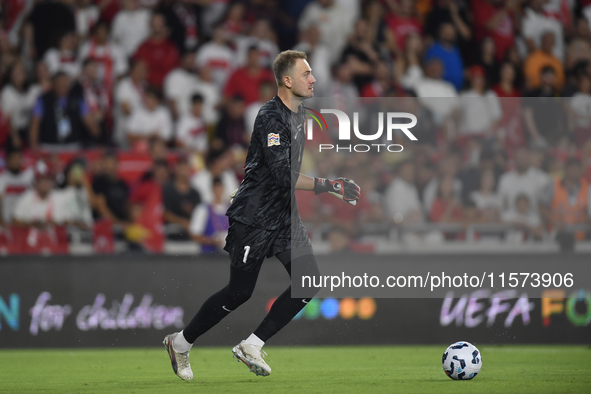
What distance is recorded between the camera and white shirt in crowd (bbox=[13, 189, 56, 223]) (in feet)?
34.5

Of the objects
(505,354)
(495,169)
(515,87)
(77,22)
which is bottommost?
(505,354)

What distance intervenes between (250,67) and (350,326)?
15.1 ft

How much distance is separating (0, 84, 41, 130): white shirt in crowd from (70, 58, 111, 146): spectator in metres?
0.67

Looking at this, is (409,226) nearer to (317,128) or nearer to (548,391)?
(317,128)

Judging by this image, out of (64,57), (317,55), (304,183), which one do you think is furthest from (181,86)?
(304,183)

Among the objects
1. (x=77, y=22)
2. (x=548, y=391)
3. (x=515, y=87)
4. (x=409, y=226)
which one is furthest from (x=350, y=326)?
(x=77, y=22)

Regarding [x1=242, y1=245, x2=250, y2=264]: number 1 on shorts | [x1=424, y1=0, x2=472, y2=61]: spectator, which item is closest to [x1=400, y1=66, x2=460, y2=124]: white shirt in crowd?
[x1=424, y1=0, x2=472, y2=61]: spectator

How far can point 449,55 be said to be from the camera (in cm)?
1315

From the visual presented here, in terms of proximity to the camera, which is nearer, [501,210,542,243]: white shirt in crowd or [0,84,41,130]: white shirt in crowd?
[501,210,542,243]: white shirt in crowd

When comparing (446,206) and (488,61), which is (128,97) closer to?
(446,206)

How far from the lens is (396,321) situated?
9.84m

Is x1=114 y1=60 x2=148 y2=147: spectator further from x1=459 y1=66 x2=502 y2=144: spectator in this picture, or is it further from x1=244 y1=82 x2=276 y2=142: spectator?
x1=459 y1=66 x2=502 y2=144: spectator

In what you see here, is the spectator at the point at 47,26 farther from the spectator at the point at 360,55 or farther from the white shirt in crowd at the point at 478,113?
the white shirt in crowd at the point at 478,113

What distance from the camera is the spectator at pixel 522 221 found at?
33.5ft
